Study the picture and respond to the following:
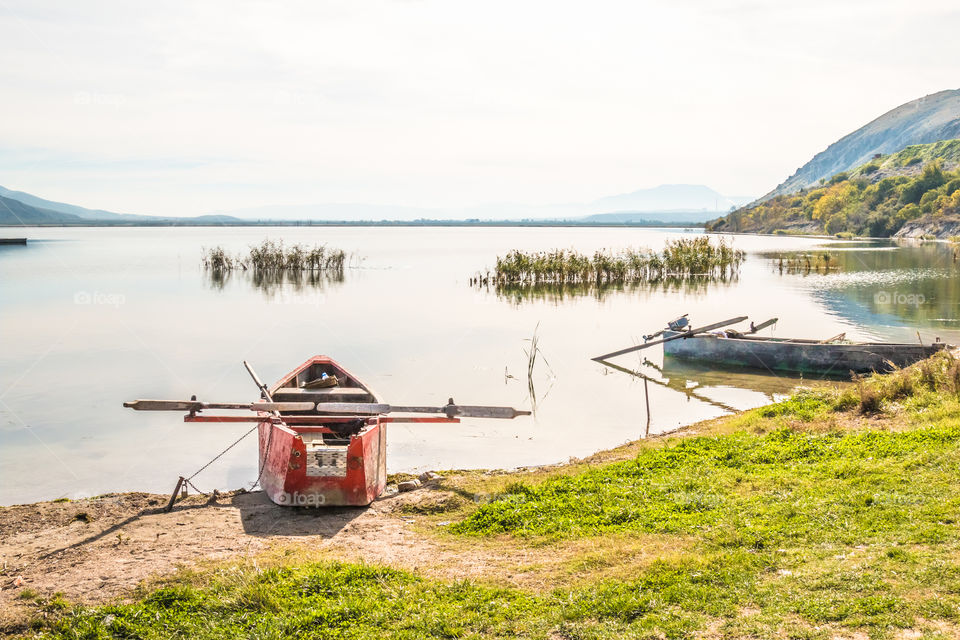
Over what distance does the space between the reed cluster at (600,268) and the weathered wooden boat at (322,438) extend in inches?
1305

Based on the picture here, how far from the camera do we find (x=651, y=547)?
8.40 meters

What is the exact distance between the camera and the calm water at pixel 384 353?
15789 millimetres

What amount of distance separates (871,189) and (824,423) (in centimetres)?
14624

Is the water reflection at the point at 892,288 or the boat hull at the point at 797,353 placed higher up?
the water reflection at the point at 892,288

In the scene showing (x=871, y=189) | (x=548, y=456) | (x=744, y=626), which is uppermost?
(x=871, y=189)

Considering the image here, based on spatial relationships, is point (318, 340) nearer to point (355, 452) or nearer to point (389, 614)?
point (355, 452)

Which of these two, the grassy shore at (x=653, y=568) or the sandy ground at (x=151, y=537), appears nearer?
the grassy shore at (x=653, y=568)

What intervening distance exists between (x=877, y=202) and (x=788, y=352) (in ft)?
425

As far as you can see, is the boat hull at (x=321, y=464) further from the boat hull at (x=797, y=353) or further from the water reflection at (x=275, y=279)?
the water reflection at (x=275, y=279)

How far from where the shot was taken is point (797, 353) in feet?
73.4

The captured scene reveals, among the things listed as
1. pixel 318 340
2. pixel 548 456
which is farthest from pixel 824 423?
pixel 318 340

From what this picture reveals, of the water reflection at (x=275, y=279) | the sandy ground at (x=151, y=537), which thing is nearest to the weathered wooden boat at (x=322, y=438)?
the sandy ground at (x=151, y=537)

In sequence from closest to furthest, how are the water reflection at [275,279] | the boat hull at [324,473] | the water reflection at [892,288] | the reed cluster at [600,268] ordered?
1. the boat hull at [324,473]
2. the water reflection at [892,288]
3. the reed cluster at [600,268]
4. the water reflection at [275,279]

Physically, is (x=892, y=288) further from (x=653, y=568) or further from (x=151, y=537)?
(x=151, y=537)
